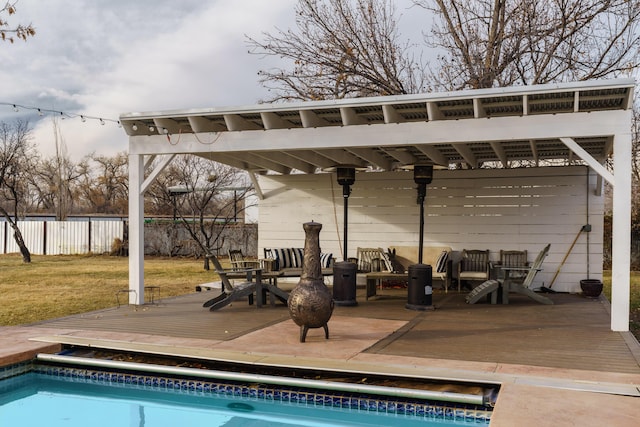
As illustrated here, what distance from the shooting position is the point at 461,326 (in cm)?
661

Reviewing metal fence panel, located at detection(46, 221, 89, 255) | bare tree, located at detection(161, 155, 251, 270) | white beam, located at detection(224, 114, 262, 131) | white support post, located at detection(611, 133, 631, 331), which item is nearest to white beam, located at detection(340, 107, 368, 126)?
white beam, located at detection(224, 114, 262, 131)

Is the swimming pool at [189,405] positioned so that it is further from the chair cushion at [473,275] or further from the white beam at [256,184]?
the white beam at [256,184]

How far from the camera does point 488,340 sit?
5797 mm

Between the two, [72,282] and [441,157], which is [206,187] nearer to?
[72,282]

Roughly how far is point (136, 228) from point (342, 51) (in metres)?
9.06

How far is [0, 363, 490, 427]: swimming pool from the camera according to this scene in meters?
4.39

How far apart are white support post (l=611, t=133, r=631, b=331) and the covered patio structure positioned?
11 millimetres

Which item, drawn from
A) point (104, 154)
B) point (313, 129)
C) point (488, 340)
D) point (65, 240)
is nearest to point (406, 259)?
point (313, 129)

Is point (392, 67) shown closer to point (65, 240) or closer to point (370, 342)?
point (370, 342)

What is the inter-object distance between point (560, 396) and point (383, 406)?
129 centimetres

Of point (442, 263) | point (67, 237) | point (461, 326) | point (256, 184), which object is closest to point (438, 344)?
point (461, 326)

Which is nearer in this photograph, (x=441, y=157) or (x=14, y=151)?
(x=441, y=157)

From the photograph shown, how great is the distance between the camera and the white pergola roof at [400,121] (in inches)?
249

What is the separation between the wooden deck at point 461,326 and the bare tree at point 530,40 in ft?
23.7
